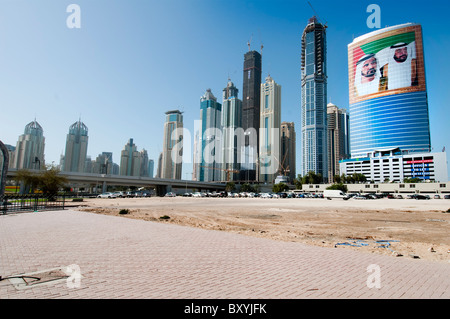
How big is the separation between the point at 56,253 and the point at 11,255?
1116 mm

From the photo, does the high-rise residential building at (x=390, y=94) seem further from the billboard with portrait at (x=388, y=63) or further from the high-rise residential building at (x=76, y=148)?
the high-rise residential building at (x=76, y=148)

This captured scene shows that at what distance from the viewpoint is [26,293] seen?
14.6 ft

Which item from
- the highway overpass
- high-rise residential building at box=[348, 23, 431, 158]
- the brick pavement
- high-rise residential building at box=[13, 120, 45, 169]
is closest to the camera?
the brick pavement

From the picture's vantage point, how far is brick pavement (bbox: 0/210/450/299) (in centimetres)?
→ 456

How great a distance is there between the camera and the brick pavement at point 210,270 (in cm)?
456

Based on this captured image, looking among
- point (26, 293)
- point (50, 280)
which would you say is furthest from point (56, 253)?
point (26, 293)

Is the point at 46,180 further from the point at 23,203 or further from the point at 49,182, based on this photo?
the point at 23,203

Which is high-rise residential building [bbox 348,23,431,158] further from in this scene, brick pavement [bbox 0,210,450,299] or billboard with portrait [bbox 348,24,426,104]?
brick pavement [bbox 0,210,450,299]

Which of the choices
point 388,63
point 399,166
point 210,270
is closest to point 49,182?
point 210,270

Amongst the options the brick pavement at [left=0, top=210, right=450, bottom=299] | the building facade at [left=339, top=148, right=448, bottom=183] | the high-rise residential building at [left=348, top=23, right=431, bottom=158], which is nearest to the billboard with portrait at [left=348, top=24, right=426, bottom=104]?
the high-rise residential building at [left=348, top=23, right=431, bottom=158]

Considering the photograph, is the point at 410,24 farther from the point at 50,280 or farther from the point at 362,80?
the point at 50,280

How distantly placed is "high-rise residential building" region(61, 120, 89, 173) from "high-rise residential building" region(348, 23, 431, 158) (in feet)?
597

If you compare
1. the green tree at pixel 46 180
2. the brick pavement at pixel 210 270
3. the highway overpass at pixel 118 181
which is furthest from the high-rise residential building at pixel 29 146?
the brick pavement at pixel 210 270

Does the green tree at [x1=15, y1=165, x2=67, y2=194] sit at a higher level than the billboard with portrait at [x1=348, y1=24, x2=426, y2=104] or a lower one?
lower
